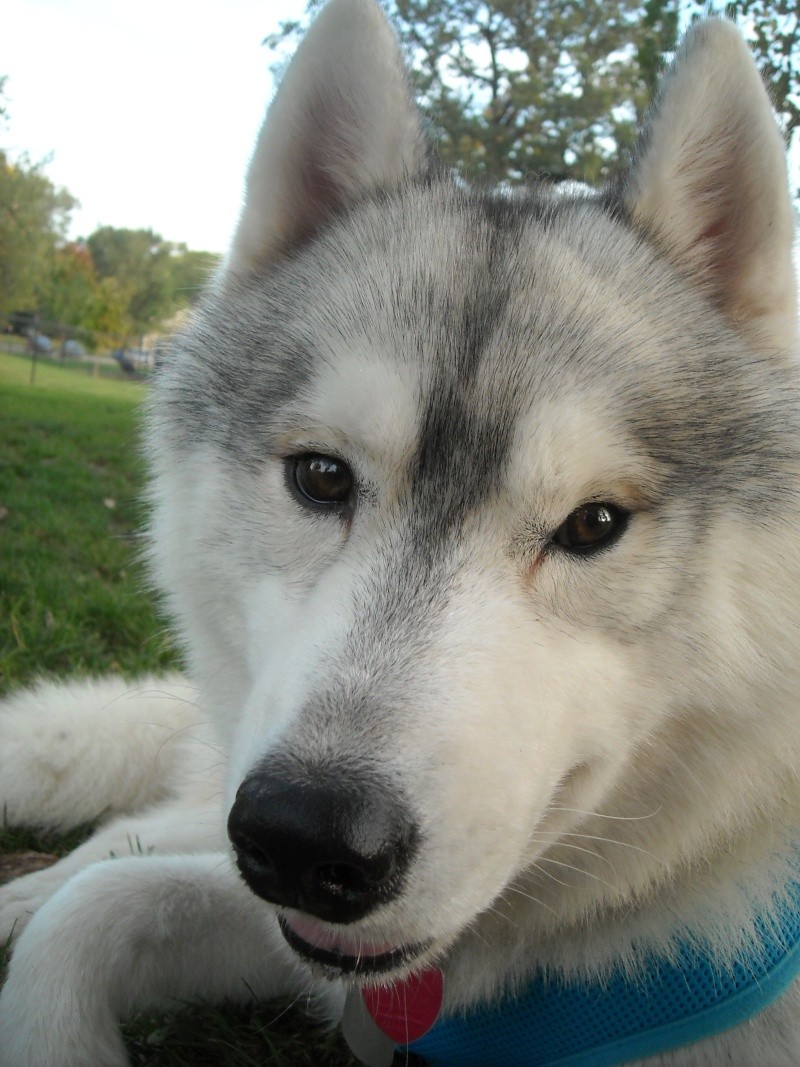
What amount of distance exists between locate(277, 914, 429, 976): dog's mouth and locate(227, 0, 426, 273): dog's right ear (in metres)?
1.71

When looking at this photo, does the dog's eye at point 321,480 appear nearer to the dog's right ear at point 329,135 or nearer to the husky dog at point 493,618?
the husky dog at point 493,618

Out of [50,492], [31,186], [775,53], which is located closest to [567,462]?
[775,53]

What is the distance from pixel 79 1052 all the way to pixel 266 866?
0.88 meters

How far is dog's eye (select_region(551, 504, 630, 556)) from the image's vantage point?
1.78 m

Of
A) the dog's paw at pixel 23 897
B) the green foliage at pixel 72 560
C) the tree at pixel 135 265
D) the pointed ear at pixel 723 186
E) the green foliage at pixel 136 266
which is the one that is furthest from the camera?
the tree at pixel 135 265

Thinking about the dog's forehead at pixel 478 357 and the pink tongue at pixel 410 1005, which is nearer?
the dog's forehead at pixel 478 357

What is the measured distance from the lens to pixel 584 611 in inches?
68.4

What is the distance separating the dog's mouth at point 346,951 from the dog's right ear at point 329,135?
67.4 inches

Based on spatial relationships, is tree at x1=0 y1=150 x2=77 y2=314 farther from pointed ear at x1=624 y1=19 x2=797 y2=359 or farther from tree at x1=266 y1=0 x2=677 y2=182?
pointed ear at x1=624 y1=19 x2=797 y2=359

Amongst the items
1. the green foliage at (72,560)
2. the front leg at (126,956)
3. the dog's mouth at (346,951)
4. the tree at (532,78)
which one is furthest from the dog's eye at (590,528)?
the tree at (532,78)

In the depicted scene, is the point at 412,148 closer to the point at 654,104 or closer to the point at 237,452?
the point at 654,104

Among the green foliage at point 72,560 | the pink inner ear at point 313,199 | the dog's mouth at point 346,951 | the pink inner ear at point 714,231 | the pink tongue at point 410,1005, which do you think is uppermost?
the pink inner ear at point 714,231

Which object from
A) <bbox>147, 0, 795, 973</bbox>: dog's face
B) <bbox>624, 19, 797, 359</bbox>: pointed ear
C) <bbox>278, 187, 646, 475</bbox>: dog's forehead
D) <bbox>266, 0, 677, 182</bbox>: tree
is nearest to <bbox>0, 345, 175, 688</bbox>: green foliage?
<bbox>147, 0, 795, 973</bbox>: dog's face

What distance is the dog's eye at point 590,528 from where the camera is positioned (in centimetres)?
178
